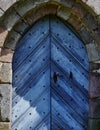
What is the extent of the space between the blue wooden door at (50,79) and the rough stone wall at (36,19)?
140 mm

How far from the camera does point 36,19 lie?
5.27 m

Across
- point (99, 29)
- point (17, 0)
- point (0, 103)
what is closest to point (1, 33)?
point (17, 0)

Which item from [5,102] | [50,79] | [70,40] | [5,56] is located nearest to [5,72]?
[5,56]

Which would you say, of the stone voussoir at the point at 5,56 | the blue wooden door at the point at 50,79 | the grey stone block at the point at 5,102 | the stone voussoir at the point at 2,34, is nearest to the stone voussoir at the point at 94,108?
the blue wooden door at the point at 50,79

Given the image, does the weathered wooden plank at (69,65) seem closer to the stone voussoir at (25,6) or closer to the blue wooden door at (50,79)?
the blue wooden door at (50,79)

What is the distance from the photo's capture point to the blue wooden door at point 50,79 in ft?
17.6

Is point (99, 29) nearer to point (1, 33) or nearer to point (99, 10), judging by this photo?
point (99, 10)

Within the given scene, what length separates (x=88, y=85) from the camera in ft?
17.9

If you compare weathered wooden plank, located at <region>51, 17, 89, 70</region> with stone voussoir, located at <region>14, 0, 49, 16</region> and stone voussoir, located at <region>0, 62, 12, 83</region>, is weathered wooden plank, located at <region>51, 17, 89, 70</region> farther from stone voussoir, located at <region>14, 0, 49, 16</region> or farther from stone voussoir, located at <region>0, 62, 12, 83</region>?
stone voussoir, located at <region>0, 62, 12, 83</region>

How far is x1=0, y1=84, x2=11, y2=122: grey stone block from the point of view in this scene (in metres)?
5.09

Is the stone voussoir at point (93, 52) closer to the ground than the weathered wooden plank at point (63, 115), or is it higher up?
higher up

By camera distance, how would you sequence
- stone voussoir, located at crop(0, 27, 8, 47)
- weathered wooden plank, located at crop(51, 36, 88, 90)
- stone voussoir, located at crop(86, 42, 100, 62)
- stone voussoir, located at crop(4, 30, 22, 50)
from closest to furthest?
stone voussoir, located at crop(0, 27, 8, 47), stone voussoir, located at crop(4, 30, 22, 50), stone voussoir, located at crop(86, 42, 100, 62), weathered wooden plank, located at crop(51, 36, 88, 90)

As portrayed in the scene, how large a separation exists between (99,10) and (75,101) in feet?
4.02

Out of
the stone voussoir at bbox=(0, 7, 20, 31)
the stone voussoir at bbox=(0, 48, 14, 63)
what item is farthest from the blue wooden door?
the stone voussoir at bbox=(0, 7, 20, 31)
